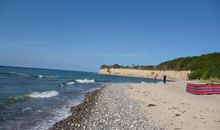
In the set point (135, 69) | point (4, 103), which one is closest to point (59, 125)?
point (4, 103)

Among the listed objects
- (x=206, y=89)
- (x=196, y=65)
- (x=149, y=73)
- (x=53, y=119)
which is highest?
(x=196, y=65)

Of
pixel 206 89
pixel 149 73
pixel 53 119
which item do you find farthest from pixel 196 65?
pixel 53 119

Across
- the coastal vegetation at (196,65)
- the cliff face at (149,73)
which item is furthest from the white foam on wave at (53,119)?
the cliff face at (149,73)

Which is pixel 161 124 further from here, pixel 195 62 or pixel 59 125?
pixel 195 62

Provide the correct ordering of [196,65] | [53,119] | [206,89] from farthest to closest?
[196,65] < [206,89] < [53,119]

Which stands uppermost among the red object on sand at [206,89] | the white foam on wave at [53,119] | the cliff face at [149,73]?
the cliff face at [149,73]

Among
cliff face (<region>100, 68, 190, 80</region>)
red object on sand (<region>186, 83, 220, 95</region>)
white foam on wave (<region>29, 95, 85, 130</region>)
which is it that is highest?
cliff face (<region>100, 68, 190, 80</region>)

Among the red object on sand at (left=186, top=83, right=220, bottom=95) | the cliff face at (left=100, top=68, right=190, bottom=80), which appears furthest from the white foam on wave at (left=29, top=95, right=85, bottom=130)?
the cliff face at (left=100, top=68, right=190, bottom=80)

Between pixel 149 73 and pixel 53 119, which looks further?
pixel 149 73

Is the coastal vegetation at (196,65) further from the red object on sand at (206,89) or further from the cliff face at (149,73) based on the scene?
the red object on sand at (206,89)

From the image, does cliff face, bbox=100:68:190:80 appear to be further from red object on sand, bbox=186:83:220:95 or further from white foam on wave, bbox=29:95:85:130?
white foam on wave, bbox=29:95:85:130

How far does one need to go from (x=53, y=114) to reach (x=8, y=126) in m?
3.74

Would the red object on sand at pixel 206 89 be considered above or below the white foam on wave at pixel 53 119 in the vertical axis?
above

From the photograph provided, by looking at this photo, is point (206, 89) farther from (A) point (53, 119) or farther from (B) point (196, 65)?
(B) point (196, 65)
